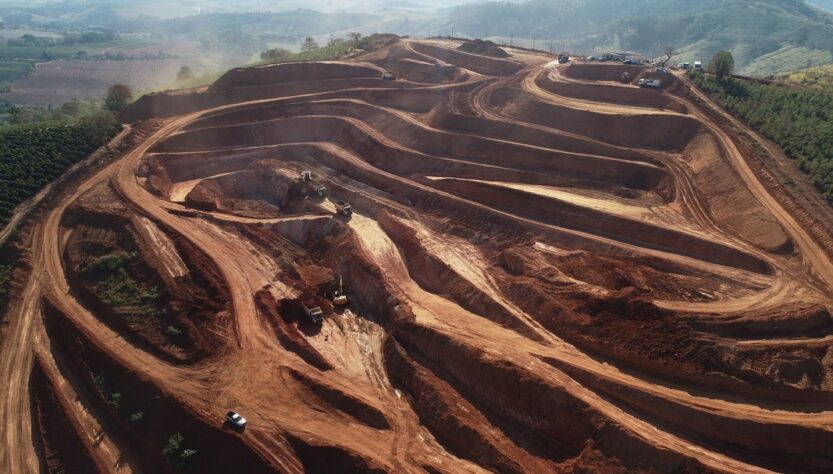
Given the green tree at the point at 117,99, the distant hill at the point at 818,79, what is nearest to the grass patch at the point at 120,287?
A: the green tree at the point at 117,99

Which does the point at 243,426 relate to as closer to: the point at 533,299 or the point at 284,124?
the point at 533,299

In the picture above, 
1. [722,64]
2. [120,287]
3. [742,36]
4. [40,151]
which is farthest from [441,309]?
[742,36]

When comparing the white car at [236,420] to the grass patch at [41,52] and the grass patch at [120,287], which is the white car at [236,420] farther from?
the grass patch at [41,52]

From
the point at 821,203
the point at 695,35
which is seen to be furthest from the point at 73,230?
the point at 695,35

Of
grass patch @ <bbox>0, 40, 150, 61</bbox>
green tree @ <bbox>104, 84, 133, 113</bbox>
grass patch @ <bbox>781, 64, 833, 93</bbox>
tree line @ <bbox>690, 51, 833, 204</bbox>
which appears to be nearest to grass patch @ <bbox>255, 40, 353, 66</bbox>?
green tree @ <bbox>104, 84, 133, 113</bbox>

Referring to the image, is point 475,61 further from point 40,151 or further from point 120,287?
point 120,287

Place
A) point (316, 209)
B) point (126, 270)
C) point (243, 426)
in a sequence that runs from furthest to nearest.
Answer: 1. point (316, 209)
2. point (126, 270)
3. point (243, 426)

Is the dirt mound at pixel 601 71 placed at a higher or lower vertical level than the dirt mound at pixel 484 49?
lower
